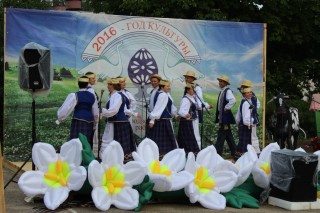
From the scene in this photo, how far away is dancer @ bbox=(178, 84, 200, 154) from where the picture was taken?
38.7 ft

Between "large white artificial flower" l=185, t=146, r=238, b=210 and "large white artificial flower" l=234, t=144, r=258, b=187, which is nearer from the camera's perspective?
"large white artificial flower" l=185, t=146, r=238, b=210

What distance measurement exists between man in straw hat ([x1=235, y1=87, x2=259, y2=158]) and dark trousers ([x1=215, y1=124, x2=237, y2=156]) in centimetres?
39

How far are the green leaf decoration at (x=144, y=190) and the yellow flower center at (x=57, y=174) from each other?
85cm

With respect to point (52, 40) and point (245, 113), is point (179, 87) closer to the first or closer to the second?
point (245, 113)

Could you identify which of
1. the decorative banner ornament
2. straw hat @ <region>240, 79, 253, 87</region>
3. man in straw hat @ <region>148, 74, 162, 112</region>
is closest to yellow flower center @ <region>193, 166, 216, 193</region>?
man in straw hat @ <region>148, 74, 162, 112</region>

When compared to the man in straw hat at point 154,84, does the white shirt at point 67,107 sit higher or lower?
lower

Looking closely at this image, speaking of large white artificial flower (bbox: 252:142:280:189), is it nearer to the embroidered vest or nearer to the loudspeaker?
the embroidered vest

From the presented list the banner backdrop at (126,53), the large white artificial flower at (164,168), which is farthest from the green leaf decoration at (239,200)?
the banner backdrop at (126,53)

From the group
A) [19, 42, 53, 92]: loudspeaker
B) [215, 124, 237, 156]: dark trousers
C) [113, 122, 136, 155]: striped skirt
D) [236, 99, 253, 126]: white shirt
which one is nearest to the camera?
[19, 42, 53, 92]: loudspeaker

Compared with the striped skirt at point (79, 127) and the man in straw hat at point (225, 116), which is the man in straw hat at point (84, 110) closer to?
the striped skirt at point (79, 127)

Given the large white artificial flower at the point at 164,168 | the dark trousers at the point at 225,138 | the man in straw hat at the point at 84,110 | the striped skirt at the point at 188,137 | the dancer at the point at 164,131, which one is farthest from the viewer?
the dark trousers at the point at 225,138

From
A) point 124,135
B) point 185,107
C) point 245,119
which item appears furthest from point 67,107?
point 245,119

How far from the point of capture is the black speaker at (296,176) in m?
8.29

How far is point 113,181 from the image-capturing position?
791 centimetres
